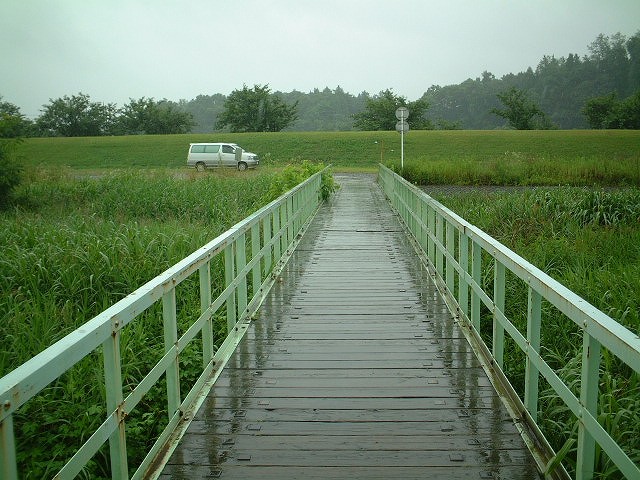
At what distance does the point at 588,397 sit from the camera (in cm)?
270

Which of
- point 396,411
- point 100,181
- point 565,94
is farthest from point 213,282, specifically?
point 565,94

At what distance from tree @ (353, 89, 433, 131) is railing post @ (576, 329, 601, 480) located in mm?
73282

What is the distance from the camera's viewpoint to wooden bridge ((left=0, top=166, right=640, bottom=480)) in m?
2.70

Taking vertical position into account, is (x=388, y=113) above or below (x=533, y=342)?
above

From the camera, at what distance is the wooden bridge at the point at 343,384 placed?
8.85ft

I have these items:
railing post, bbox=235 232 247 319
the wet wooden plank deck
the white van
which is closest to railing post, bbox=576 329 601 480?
the wet wooden plank deck

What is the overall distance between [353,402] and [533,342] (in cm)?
121

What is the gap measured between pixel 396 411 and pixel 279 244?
5716mm

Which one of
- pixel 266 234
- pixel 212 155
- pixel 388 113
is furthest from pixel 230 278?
pixel 388 113

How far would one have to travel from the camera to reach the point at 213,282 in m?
8.44

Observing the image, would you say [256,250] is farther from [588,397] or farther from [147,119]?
[147,119]

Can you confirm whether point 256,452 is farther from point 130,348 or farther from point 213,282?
point 213,282

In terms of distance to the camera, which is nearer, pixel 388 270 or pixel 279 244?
pixel 388 270

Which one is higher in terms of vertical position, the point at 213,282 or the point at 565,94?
the point at 565,94
